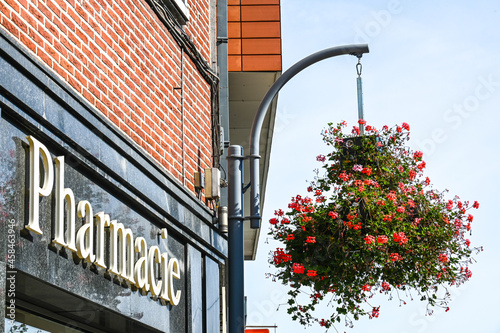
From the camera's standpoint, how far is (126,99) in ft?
22.9

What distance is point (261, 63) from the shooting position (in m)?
14.7

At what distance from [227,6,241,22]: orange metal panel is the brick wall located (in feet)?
16.9

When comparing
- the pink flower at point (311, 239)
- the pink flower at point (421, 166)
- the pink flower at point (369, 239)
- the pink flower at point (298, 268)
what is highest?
the pink flower at point (421, 166)

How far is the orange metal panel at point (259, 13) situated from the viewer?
1489cm

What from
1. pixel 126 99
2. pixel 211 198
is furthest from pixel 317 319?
pixel 126 99

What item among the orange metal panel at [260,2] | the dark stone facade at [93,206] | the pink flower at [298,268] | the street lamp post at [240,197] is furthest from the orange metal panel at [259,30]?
the dark stone facade at [93,206]

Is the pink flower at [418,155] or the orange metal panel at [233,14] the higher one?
the orange metal panel at [233,14]

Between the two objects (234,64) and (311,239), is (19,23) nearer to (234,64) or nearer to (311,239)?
(311,239)

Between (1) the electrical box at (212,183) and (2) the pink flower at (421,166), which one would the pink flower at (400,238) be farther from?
(1) the electrical box at (212,183)

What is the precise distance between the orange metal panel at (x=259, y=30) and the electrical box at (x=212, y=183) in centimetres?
639

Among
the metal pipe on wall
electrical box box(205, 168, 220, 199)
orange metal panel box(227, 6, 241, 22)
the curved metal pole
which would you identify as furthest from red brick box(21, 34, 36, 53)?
orange metal panel box(227, 6, 241, 22)

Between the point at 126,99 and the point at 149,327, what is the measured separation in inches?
73.5

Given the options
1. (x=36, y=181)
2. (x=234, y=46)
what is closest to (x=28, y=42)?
(x=36, y=181)

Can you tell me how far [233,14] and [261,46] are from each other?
0.81 metres
